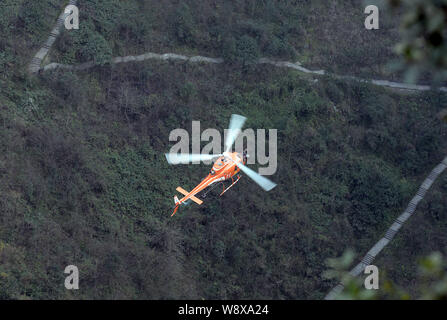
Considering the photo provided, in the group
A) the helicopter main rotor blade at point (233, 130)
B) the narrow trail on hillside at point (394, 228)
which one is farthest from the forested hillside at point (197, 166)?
the helicopter main rotor blade at point (233, 130)

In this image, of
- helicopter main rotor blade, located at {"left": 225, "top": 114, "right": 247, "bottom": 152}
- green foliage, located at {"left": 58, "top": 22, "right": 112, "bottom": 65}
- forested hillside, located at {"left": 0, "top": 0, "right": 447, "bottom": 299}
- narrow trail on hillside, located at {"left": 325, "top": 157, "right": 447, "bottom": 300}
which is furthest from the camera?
green foliage, located at {"left": 58, "top": 22, "right": 112, "bottom": 65}

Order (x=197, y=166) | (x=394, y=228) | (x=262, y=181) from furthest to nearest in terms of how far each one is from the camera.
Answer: (x=394, y=228) → (x=197, y=166) → (x=262, y=181)

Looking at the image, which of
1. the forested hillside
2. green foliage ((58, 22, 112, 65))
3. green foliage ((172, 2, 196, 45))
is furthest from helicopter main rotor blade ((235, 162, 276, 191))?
green foliage ((172, 2, 196, 45))

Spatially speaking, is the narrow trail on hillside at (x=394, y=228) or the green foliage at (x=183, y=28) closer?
the narrow trail on hillside at (x=394, y=228)

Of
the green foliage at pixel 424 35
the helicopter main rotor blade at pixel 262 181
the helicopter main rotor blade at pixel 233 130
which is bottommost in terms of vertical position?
the green foliage at pixel 424 35

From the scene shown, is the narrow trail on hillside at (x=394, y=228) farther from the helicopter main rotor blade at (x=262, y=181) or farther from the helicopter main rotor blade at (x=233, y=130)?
the helicopter main rotor blade at (x=233, y=130)

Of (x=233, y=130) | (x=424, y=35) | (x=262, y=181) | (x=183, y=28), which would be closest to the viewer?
(x=424, y=35)

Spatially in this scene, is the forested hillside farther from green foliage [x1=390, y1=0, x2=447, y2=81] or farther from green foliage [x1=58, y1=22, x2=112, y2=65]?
green foliage [x1=390, y1=0, x2=447, y2=81]


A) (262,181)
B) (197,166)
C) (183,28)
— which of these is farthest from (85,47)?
(262,181)

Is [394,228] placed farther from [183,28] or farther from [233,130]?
[183,28]
